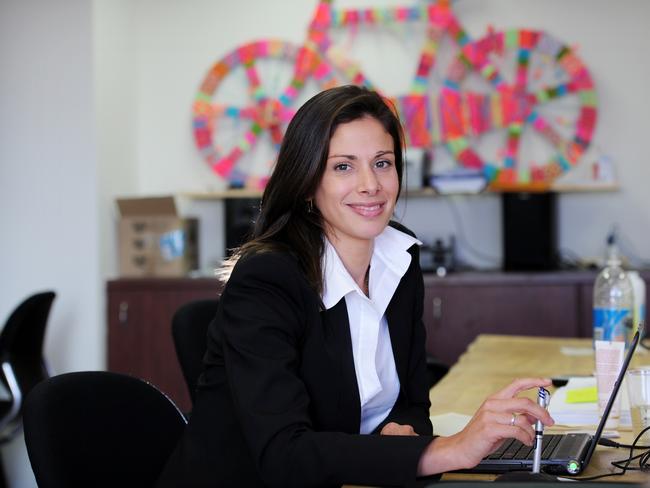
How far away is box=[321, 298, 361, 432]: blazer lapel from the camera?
172cm

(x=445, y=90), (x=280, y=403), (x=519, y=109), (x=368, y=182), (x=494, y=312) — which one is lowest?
(x=494, y=312)

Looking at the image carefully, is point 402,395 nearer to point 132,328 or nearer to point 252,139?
point 132,328

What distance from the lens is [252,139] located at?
16.5 feet

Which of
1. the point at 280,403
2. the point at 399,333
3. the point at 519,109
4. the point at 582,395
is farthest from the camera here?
the point at 519,109

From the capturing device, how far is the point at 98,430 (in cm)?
171

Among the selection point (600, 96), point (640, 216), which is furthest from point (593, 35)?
point (640, 216)

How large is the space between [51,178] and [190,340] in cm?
241

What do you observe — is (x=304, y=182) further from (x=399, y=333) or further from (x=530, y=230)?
(x=530, y=230)

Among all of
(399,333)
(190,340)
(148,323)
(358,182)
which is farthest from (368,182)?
(148,323)

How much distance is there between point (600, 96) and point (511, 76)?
1.49 ft

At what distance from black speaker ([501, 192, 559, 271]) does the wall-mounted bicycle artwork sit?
191 mm

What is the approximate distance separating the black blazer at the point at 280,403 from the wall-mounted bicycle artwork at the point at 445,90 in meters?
3.11

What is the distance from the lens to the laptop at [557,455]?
1.51 m

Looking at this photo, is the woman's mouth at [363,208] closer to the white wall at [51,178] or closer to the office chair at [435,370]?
the office chair at [435,370]
